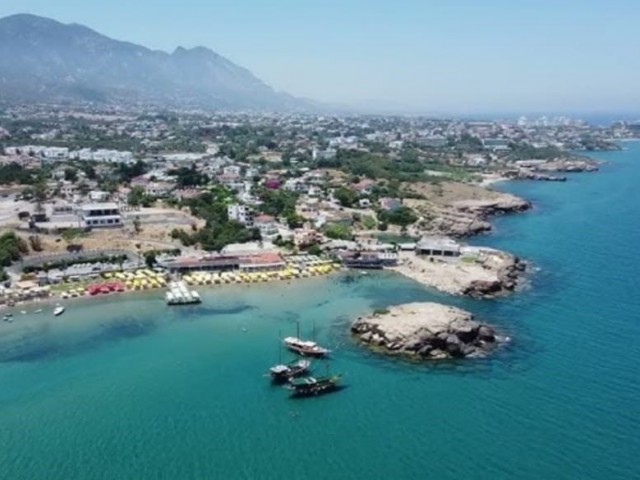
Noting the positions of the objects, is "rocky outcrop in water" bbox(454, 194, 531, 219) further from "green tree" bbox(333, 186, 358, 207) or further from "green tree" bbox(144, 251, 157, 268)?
"green tree" bbox(144, 251, 157, 268)

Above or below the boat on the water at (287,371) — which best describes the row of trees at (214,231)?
below

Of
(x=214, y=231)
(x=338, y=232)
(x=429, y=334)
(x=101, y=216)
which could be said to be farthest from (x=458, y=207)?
(x=429, y=334)

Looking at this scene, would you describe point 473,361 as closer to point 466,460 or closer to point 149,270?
point 466,460

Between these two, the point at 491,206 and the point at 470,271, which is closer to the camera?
the point at 470,271

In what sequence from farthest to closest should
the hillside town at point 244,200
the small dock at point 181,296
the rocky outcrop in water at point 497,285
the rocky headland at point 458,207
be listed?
the rocky headland at point 458,207
the hillside town at point 244,200
the rocky outcrop in water at point 497,285
the small dock at point 181,296

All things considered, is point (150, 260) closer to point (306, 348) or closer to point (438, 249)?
point (306, 348)

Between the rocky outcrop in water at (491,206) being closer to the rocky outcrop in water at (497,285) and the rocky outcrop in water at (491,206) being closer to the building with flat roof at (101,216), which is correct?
the rocky outcrop in water at (497,285)

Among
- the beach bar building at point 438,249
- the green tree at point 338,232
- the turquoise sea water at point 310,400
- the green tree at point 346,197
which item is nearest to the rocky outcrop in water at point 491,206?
the green tree at point 346,197
